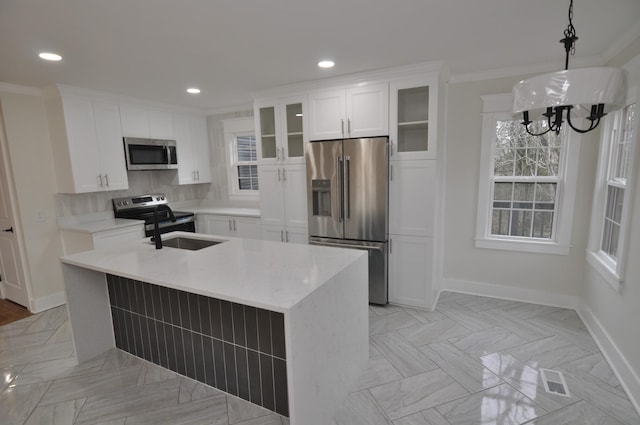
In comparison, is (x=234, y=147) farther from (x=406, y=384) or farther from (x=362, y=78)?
(x=406, y=384)

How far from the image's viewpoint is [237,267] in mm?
2051

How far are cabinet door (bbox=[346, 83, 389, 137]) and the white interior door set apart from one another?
3548 mm

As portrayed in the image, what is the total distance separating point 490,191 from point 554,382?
1.93m

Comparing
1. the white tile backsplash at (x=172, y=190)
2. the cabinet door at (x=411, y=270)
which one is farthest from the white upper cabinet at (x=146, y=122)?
the cabinet door at (x=411, y=270)

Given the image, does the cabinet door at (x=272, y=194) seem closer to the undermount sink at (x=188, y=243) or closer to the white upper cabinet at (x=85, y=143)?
the undermount sink at (x=188, y=243)

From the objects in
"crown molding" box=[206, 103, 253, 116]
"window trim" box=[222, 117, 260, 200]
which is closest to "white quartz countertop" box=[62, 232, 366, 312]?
"window trim" box=[222, 117, 260, 200]

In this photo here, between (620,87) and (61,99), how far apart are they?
446cm

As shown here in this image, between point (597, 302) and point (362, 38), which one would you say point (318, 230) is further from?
point (597, 302)

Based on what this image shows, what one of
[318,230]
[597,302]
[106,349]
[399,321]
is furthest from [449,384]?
[106,349]

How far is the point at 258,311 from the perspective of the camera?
1.95 meters

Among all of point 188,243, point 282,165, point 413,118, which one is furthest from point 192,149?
point 413,118

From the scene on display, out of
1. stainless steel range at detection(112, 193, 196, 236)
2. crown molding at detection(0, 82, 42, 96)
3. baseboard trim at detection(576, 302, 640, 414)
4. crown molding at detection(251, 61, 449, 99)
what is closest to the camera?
baseboard trim at detection(576, 302, 640, 414)

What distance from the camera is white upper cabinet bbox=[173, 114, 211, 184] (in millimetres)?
4793

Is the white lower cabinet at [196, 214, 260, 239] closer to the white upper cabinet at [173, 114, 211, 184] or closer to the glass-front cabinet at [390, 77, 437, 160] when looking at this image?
the white upper cabinet at [173, 114, 211, 184]
